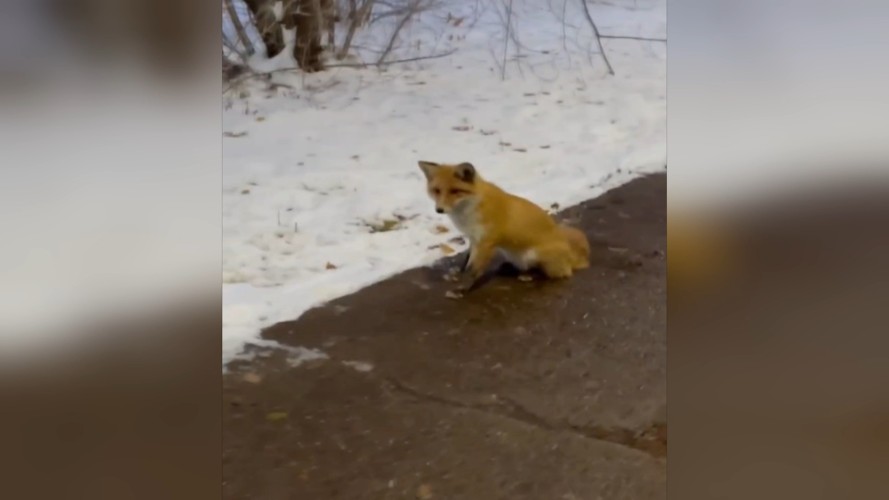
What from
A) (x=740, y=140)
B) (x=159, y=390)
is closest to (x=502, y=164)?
(x=740, y=140)

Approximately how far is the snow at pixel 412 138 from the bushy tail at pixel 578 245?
5 cm

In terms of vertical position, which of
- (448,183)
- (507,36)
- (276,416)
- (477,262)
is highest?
(507,36)

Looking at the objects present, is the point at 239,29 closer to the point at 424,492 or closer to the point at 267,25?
the point at 267,25

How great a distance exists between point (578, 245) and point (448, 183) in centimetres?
23

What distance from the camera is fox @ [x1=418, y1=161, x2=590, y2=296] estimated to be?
130 cm

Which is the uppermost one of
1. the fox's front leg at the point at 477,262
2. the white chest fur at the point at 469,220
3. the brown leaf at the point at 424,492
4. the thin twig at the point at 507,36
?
the thin twig at the point at 507,36

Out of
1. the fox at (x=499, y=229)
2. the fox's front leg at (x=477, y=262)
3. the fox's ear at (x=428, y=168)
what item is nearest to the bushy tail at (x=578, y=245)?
the fox at (x=499, y=229)

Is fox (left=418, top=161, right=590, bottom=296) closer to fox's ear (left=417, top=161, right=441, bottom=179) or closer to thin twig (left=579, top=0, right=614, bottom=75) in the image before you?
fox's ear (left=417, top=161, right=441, bottom=179)

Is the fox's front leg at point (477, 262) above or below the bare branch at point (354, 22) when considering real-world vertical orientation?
below

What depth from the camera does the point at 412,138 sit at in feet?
4.25

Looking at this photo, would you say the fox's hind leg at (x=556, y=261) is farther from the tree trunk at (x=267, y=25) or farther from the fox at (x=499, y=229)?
the tree trunk at (x=267, y=25)

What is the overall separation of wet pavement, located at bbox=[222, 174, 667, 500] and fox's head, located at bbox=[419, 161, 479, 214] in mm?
96

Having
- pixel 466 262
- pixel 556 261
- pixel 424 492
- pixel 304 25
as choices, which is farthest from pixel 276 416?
pixel 304 25

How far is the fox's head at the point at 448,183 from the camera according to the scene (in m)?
1.30
